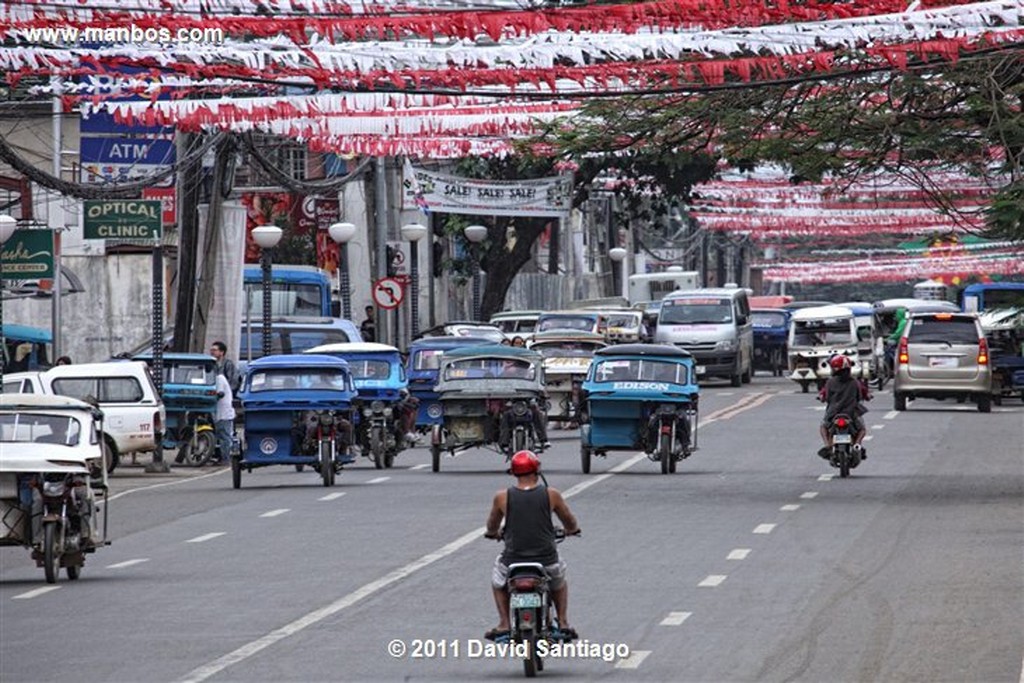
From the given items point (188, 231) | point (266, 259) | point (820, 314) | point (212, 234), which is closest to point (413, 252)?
point (820, 314)

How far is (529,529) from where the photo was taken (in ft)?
50.1

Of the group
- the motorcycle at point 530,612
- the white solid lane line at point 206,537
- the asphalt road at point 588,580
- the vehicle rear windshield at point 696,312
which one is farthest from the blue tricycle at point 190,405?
the vehicle rear windshield at point 696,312

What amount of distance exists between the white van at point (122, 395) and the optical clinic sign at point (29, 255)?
257cm

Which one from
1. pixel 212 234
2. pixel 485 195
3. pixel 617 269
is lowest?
pixel 212 234

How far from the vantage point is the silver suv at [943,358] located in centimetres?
4794

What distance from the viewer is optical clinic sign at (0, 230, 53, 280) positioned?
127 feet

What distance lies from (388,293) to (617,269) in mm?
54406

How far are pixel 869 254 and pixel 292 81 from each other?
364 feet

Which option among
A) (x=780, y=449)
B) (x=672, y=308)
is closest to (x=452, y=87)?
(x=780, y=449)

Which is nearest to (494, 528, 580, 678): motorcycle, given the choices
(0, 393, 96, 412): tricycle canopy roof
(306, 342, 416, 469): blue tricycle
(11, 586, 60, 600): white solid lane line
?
(11, 586, 60, 600): white solid lane line

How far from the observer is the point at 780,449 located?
3884 centimetres

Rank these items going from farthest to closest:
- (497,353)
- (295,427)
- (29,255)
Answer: (29,255) < (497,353) < (295,427)

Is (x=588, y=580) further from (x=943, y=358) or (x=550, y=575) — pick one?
(x=943, y=358)

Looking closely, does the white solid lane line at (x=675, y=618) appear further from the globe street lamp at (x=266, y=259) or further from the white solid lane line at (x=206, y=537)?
the globe street lamp at (x=266, y=259)
